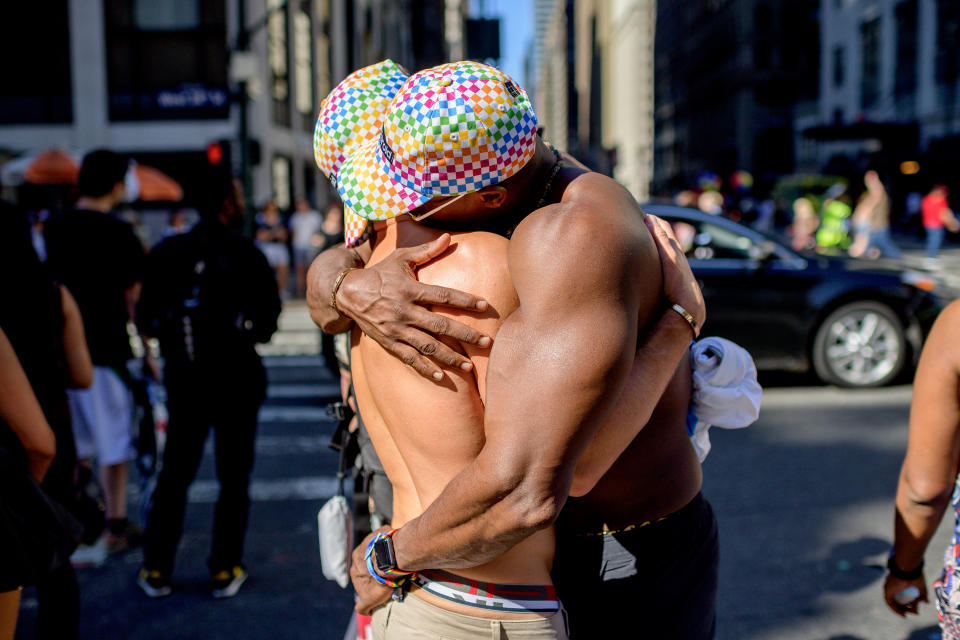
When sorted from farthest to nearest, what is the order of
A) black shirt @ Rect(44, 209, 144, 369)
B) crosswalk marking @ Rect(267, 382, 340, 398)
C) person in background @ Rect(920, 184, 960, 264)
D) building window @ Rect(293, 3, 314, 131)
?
1. building window @ Rect(293, 3, 314, 131)
2. person in background @ Rect(920, 184, 960, 264)
3. crosswalk marking @ Rect(267, 382, 340, 398)
4. black shirt @ Rect(44, 209, 144, 369)

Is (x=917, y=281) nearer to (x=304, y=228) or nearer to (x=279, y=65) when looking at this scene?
(x=304, y=228)

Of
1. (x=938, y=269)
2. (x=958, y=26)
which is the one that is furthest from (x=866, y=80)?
(x=938, y=269)

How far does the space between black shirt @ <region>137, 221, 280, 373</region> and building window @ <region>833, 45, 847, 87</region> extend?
5060cm

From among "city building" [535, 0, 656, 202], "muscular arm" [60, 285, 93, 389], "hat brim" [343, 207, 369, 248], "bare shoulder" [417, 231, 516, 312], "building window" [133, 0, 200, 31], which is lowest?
"muscular arm" [60, 285, 93, 389]

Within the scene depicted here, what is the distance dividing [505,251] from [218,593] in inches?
125

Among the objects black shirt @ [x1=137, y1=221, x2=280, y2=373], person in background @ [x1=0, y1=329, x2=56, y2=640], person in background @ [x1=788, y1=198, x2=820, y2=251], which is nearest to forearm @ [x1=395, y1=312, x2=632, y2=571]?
person in background @ [x1=0, y1=329, x2=56, y2=640]

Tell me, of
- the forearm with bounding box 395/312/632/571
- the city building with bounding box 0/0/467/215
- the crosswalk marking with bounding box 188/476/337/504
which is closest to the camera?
the forearm with bounding box 395/312/632/571

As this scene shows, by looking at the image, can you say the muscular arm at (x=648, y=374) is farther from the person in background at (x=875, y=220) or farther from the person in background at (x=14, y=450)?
the person in background at (x=875, y=220)

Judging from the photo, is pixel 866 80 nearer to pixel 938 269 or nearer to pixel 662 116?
pixel 938 269

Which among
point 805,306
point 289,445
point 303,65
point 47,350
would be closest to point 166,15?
point 303,65

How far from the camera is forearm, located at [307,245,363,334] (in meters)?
2.03

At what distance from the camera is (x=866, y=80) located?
45.4 meters

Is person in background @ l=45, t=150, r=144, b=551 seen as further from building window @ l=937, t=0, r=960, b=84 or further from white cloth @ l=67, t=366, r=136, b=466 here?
building window @ l=937, t=0, r=960, b=84

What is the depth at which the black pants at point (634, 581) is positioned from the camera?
188 cm
